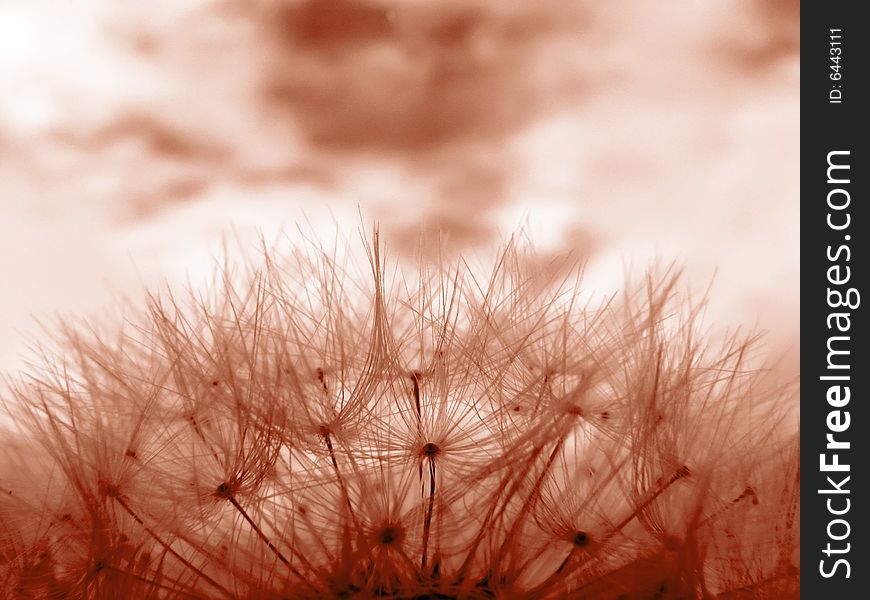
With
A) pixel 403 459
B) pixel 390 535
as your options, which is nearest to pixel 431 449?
pixel 403 459

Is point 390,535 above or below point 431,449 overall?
below

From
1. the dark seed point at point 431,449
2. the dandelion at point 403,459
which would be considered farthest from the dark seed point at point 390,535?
the dark seed point at point 431,449

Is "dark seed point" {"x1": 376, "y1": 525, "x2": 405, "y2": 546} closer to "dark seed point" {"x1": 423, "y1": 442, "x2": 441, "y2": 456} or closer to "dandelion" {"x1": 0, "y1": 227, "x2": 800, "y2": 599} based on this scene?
"dandelion" {"x1": 0, "y1": 227, "x2": 800, "y2": 599}

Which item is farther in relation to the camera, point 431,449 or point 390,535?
point 431,449

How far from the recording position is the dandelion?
10.7 ft

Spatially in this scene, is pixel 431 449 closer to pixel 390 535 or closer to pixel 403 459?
pixel 403 459

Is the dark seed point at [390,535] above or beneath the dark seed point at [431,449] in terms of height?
beneath

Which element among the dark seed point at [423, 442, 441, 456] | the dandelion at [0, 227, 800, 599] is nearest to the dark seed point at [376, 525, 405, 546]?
the dandelion at [0, 227, 800, 599]

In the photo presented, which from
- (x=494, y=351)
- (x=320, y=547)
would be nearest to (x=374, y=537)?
(x=320, y=547)

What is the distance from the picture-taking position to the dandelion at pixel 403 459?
3.27 m

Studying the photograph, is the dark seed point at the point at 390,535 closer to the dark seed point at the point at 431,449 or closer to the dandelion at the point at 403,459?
the dandelion at the point at 403,459

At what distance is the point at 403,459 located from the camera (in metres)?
3.31

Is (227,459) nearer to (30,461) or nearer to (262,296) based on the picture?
(262,296)

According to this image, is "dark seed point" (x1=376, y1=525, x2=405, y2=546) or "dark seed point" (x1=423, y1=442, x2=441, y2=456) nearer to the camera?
"dark seed point" (x1=376, y1=525, x2=405, y2=546)
